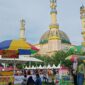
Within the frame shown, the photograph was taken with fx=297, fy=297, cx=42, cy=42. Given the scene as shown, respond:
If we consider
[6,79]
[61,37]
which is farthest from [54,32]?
[6,79]

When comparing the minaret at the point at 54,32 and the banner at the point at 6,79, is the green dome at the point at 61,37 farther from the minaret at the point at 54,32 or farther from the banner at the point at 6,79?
the banner at the point at 6,79

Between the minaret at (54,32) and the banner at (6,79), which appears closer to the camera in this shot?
the banner at (6,79)

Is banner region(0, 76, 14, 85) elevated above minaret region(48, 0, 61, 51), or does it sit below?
below

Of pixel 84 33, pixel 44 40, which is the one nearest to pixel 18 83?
pixel 84 33

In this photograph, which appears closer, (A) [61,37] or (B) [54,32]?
(B) [54,32]

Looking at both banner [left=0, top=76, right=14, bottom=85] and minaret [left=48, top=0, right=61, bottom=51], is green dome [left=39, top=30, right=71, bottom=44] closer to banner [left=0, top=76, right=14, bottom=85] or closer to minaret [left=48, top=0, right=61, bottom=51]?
minaret [left=48, top=0, right=61, bottom=51]

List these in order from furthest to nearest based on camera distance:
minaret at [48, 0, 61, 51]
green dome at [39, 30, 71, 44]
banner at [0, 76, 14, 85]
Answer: green dome at [39, 30, 71, 44], minaret at [48, 0, 61, 51], banner at [0, 76, 14, 85]

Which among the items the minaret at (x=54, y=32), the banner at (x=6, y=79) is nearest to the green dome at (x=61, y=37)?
the minaret at (x=54, y=32)

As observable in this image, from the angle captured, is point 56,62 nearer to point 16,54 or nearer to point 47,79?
point 47,79

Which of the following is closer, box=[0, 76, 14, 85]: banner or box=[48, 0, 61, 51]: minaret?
box=[0, 76, 14, 85]: banner

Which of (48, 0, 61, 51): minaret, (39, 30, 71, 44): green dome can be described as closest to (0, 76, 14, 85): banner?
(48, 0, 61, 51): minaret

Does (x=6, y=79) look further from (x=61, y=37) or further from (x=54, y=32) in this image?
(x=61, y=37)

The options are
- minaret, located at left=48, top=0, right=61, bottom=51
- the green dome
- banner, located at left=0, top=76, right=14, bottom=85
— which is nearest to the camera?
banner, located at left=0, top=76, right=14, bottom=85

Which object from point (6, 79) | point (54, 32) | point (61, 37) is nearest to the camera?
point (6, 79)
